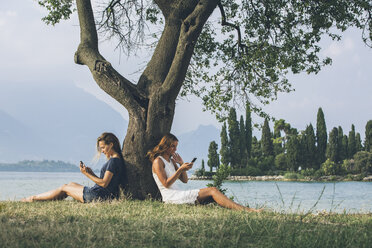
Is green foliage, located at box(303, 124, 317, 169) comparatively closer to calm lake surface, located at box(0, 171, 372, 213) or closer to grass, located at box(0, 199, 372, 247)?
calm lake surface, located at box(0, 171, 372, 213)

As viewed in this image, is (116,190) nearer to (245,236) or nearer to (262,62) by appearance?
(245,236)

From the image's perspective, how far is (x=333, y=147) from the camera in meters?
61.0

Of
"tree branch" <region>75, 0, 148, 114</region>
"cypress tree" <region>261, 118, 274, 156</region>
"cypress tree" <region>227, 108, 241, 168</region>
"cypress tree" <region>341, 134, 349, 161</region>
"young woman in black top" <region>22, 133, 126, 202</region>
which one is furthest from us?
"cypress tree" <region>261, 118, 274, 156</region>

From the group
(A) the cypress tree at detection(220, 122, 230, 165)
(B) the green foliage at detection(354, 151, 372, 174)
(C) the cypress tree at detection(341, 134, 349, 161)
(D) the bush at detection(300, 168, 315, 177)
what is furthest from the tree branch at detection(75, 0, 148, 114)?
(C) the cypress tree at detection(341, 134, 349, 161)

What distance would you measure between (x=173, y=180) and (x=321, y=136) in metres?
57.9

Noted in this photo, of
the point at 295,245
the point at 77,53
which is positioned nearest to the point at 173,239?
the point at 295,245

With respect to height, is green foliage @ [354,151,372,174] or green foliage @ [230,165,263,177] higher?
green foliage @ [354,151,372,174]

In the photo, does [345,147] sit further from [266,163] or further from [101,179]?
[101,179]

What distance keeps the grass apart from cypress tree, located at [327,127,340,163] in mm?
58794

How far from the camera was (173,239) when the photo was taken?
415 cm

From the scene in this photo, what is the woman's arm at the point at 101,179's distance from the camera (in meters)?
7.23

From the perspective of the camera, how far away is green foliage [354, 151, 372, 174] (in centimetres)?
5894

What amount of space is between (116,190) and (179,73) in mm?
2842

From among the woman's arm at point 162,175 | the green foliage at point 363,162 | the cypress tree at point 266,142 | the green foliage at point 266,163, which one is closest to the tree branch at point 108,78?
the woman's arm at point 162,175
